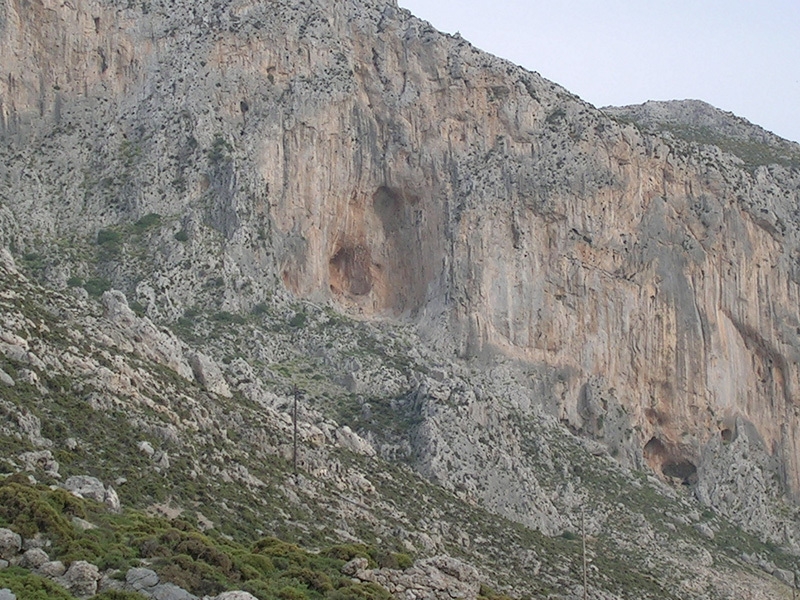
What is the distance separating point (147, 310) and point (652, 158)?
3255 centimetres

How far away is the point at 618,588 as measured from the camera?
198ft

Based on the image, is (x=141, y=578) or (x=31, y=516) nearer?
(x=141, y=578)

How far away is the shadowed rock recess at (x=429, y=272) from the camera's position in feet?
216

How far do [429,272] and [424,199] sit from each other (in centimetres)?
420

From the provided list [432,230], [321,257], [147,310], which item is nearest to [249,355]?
[147,310]

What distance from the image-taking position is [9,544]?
34656 millimetres

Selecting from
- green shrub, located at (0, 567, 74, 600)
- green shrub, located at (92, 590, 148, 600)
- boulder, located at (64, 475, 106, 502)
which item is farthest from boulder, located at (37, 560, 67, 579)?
boulder, located at (64, 475, 106, 502)

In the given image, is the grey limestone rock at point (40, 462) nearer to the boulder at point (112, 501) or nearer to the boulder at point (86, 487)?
the boulder at point (86, 487)

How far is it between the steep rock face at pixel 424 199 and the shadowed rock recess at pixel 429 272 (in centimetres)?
15

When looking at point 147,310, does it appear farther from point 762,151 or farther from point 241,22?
point 762,151

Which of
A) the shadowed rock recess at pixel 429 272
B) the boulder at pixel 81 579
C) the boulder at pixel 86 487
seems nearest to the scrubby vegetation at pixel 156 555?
the boulder at pixel 81 579

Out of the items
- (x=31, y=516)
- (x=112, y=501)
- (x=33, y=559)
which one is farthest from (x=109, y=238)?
(x=33, y=559)

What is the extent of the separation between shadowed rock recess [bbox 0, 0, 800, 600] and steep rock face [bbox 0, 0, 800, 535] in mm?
150

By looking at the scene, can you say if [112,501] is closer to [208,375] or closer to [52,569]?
[52,569]
